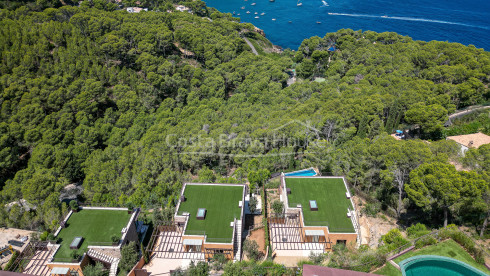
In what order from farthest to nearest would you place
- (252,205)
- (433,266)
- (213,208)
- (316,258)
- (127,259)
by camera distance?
(252,205)
(213,208)
(127,259)
(316,258)
(433,266)

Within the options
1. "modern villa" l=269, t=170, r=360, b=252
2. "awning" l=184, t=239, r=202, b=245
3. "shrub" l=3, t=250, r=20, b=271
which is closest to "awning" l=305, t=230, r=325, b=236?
"modern villa" l=269, t=170, r=360, b=252

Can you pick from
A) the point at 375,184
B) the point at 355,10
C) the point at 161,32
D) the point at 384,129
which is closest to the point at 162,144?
the point at 375,184

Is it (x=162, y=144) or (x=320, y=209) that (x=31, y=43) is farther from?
(x=320, y=209)

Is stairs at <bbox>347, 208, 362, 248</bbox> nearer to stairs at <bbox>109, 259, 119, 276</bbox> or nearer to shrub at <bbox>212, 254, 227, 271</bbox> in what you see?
shrub at <bbox>212, 254, 227, 271</bbox>

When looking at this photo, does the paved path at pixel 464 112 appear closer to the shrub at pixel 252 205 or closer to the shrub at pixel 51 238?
the shrub at pixel 252 205

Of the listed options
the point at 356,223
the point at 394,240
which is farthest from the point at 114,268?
the point at 394,240

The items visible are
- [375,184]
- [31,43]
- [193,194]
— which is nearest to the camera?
[193,194]

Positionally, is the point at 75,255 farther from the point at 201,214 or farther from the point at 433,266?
the point at 433,266
